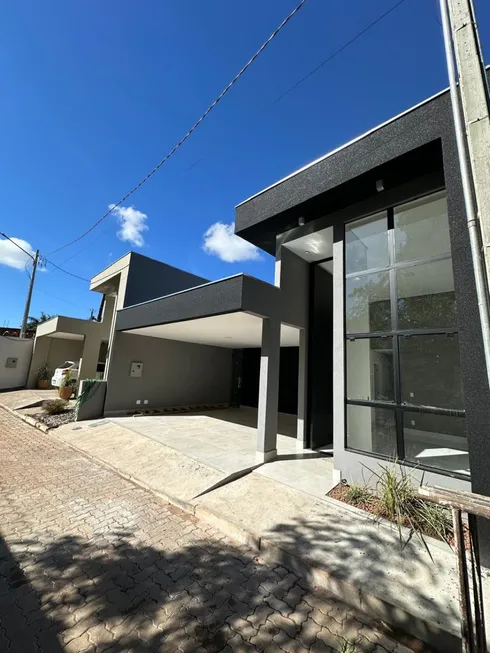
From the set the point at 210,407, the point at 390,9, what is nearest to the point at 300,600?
the point at 390,9

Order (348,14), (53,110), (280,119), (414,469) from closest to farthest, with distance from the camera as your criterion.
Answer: (414,469) → (348,14) → (280,119) → (53,110)

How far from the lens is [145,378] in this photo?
9859mm

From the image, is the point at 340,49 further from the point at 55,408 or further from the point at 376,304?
the point at 55,408

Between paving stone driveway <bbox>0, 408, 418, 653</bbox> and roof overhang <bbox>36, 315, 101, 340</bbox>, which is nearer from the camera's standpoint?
paving stone driveway <bbox>0, 408, 418, 653</bbox>

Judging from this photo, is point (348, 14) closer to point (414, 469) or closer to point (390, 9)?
point (390, 9)

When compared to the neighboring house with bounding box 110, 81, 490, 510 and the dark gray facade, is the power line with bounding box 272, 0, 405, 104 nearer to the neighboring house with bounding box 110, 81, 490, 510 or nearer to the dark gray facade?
the neighboring house with bounding box 110, 81, 490, 510

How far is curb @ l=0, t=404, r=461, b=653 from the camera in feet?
6.51

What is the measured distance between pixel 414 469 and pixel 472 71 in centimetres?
425

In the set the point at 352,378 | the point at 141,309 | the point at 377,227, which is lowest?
the point at 352,378

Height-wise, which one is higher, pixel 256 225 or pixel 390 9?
pixel 390 9

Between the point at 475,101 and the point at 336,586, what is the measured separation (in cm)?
389

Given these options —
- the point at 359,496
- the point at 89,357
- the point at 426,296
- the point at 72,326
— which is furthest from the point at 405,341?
the point at 72,326

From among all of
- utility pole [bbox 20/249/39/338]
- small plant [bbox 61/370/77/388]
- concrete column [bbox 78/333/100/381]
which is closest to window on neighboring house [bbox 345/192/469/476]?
concrete column [bbox 78/333/100/381]

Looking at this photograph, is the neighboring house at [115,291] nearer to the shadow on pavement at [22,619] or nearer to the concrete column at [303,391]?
the concrete column at [303,391]
